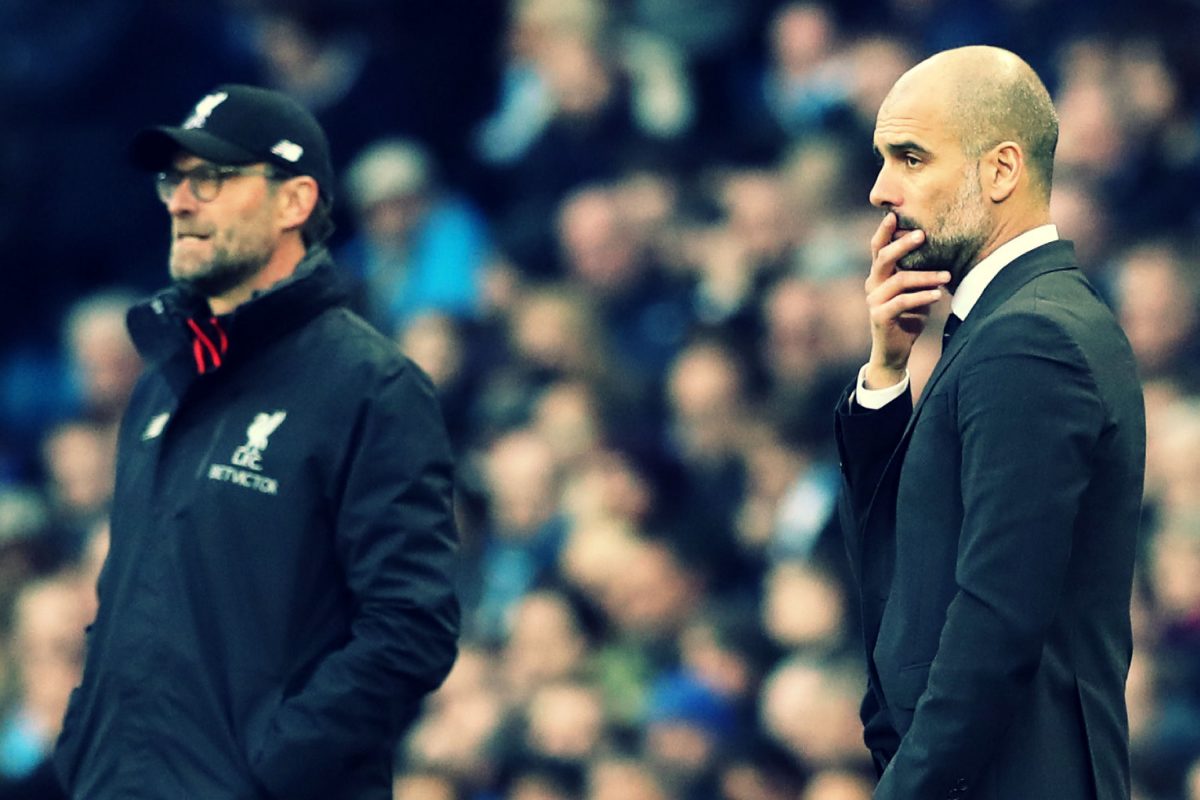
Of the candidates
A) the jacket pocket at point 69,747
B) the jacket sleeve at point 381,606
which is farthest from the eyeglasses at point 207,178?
the jacket pocket at point 69,747

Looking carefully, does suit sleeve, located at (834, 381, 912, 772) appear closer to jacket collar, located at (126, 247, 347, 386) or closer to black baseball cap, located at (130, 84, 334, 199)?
jacket collar, located at (126, 247, 347, 386)

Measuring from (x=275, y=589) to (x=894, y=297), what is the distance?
1.33 meters

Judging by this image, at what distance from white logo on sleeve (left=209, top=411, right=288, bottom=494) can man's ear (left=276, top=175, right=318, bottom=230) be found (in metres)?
0.43

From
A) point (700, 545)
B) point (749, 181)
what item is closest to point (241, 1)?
point (749, 181)

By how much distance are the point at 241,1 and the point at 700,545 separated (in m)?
4.39

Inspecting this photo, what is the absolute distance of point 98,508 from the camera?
859 centimetres

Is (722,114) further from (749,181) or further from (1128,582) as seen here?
(1128,582)

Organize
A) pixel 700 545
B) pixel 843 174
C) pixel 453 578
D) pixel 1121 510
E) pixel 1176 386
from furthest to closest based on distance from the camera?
pixel 843 174, pixel 700 545, pixel 1176 386, pixel 453 578, pixel 1121 510

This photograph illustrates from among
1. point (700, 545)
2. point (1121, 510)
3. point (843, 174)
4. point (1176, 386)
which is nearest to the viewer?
point (1121, 510)

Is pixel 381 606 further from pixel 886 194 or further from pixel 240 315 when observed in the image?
pixel 886 194

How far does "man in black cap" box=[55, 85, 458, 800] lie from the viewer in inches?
154

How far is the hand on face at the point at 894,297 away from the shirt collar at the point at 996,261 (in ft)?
0.12

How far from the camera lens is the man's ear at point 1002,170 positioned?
125 inches

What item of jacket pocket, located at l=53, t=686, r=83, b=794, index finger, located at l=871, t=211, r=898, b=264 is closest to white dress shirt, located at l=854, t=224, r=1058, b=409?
index finger, located at l=871, t=211, r=898, b=264
